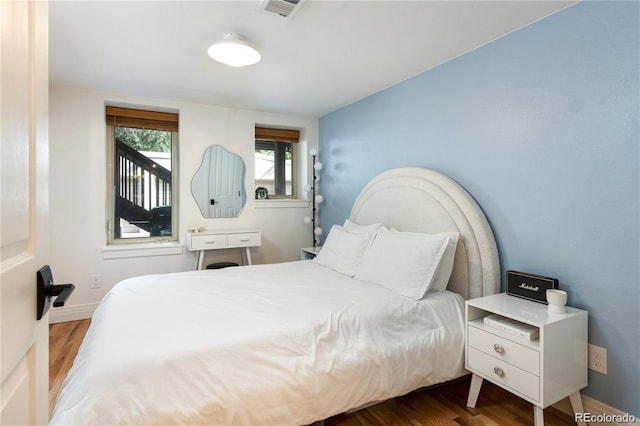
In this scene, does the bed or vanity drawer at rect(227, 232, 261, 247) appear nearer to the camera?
the bed

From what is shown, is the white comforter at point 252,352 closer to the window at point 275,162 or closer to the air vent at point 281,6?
the air vent at point 281,6

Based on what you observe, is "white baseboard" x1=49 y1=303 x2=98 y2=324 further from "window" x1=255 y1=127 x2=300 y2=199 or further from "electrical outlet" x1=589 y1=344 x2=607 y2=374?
"electrical outlet" x1=589 y1=344 x2=607 y2=374

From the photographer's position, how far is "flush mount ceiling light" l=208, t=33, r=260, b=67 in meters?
2.13

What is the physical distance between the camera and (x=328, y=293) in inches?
86.4

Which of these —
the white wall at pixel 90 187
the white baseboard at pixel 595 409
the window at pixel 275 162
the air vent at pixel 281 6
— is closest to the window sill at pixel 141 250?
the white wall at pixel 90 187

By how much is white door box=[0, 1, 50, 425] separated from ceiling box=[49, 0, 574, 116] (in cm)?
150

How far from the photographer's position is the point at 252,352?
4.97 ft

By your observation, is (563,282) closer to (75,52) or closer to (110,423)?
(110,423)

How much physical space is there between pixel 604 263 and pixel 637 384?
1.98 feet

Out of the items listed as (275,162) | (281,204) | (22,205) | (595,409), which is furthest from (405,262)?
(275,162)

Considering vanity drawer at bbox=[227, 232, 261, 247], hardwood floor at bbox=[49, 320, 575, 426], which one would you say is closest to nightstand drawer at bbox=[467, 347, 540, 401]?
hardwood floor at bbox=[49, 320, 575, 426]

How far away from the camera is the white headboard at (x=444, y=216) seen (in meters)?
2.24

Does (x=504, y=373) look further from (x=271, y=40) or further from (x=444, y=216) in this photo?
(x=271, y=40)

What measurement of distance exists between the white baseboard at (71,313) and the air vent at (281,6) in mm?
3258
